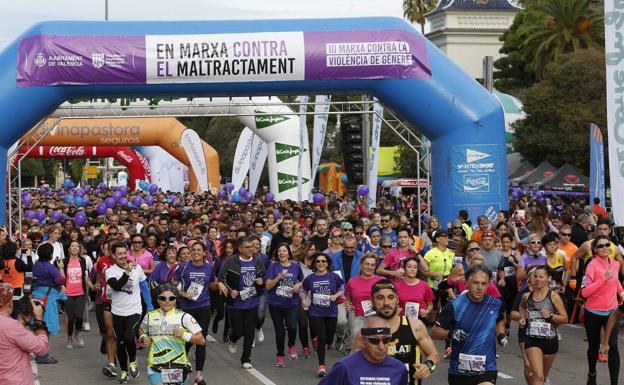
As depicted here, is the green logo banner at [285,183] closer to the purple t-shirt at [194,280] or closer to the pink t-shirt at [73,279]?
the pink t-shirt at [73,279]

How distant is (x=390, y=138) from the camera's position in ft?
219

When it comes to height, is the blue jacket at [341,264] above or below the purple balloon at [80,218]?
below

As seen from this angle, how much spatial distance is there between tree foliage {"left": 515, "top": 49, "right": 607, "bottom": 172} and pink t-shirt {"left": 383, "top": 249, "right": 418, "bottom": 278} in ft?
107

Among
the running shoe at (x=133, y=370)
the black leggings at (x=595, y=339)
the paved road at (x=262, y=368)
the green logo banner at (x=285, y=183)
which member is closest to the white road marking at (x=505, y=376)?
the paved road at (x=262, y=368)

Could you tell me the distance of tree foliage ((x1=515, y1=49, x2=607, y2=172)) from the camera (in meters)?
45.4

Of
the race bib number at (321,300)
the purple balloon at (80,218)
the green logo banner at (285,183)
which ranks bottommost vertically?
the race bib number at (321,300)

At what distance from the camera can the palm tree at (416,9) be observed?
86125 millimetres

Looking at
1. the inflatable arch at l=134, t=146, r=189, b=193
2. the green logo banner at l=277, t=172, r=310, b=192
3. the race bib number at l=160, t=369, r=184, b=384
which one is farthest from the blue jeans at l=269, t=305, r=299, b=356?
the inflatable arch at l=134, t=146, r=189, b=193

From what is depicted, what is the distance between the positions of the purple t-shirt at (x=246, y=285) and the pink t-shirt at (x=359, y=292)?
84.5 inches

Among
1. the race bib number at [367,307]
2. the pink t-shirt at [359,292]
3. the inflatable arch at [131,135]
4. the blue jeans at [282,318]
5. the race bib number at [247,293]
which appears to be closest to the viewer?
the race bib number at [367,307]

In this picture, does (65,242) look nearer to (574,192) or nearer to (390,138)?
(574,192)

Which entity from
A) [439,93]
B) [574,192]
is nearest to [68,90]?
[439,93]

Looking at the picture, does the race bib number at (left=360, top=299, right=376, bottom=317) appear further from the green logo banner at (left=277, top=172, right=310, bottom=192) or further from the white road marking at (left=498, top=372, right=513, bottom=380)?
the green logo banner at (left=277, top=172, right=310, bottom=192)

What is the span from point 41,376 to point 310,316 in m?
3.11
